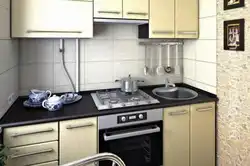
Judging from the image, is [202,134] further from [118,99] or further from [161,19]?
[161,19]

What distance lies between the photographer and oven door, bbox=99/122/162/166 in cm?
163

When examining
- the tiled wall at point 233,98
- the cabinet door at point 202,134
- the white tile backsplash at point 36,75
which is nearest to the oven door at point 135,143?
the cabinet door at point 202,134

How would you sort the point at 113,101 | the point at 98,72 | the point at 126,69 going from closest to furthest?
the point at 113,101 → the point at 98,72 → the point at 126,69

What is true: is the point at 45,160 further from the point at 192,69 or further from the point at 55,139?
the point at 192,69

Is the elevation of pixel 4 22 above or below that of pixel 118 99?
above

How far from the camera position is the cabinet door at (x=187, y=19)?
6.75 feet

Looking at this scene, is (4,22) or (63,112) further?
(63,112)

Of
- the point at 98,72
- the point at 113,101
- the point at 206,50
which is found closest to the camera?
the point at 113,101

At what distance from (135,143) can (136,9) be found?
1156mm

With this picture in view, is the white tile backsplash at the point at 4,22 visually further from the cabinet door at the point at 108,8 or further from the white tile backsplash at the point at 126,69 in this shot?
the white tile backsplash at the point at 126,69

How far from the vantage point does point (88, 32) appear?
1.79m

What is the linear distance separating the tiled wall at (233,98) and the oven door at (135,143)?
1.93 feet

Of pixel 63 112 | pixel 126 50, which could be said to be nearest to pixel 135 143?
pixel 63 112

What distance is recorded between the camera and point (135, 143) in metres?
1.74
